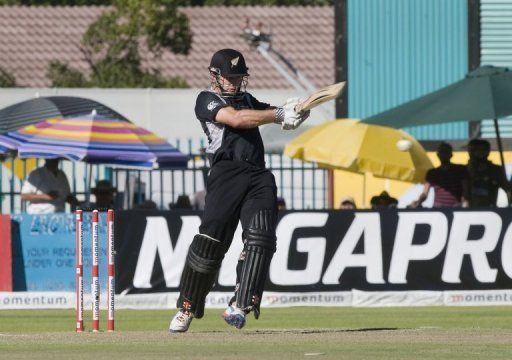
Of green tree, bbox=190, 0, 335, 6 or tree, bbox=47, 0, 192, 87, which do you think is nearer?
tree, bbox=47, 0, 192, 87

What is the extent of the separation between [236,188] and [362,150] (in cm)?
1105

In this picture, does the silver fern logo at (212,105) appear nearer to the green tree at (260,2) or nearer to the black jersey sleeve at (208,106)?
the black jersey sleeve at (208,106)

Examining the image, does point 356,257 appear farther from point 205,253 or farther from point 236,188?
point 236,188

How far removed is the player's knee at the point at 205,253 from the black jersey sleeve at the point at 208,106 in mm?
837

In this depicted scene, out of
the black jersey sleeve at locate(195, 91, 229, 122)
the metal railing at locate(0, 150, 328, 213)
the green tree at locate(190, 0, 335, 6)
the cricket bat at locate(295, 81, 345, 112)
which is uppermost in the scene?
the green tree at locate(190, 0, 335, 6)

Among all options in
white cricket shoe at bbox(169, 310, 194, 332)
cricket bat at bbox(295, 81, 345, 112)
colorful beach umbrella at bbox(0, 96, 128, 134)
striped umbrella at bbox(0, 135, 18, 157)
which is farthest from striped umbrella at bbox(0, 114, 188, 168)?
cricket bat at bbox(295, 81, 345, 112)

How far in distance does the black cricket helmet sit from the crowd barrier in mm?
6909

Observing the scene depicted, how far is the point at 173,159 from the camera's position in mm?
20609

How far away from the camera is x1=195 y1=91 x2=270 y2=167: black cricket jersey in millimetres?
10594

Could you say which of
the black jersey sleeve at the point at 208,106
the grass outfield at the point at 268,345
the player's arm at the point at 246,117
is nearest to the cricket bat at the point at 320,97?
the player's arm at the point at 246,117

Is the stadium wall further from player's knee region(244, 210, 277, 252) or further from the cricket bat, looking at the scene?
the cricket bat

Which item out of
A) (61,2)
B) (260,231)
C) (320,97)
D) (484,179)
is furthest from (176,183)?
(61,2)

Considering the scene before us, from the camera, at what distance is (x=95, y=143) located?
19.8 metres

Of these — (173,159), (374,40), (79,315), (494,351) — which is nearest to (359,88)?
(374,40)
